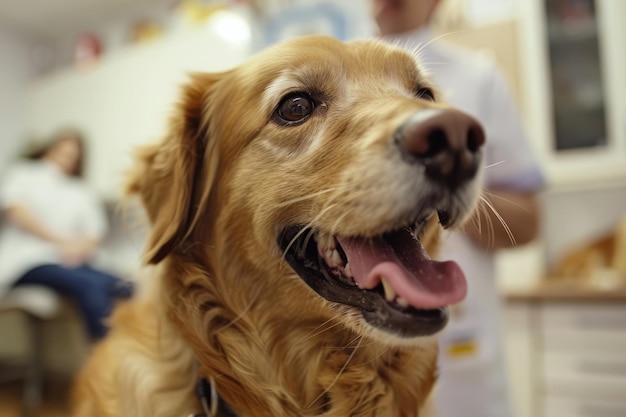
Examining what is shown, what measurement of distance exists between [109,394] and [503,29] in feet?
7.92

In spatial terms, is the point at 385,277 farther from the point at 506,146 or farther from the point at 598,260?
the point at 598,260

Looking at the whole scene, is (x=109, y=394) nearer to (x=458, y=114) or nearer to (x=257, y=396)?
(x=257, y=396)

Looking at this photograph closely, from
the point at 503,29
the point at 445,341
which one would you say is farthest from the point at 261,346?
A: the point at 503,29

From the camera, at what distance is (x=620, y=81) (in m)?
2.32

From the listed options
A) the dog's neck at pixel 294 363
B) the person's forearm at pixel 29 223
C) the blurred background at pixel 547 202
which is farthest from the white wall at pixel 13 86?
the dog's neck at pixel 294 363

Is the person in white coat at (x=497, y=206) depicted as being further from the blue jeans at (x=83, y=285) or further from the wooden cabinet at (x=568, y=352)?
the blue jeans at (x=83, y=285)

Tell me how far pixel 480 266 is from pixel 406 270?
0.65 metres

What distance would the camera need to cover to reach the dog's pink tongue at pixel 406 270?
1.83 ft

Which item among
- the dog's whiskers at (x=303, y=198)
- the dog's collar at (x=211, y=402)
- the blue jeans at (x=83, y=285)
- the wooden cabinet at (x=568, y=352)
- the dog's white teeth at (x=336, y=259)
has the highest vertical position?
the dog's whiskers at (x=303, y=198)

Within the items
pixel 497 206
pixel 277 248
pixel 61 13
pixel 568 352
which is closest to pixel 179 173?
pixel 277 248

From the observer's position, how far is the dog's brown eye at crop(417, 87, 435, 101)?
812mm

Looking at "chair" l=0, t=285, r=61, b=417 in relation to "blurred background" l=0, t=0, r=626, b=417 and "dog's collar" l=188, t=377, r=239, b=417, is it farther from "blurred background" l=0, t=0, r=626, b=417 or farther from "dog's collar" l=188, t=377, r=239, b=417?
"dog's collar" l=188, t=377, r=239, b=417

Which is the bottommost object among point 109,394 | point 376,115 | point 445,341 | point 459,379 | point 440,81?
point 459,379

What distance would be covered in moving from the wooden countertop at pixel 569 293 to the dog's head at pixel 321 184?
1.56 metres
